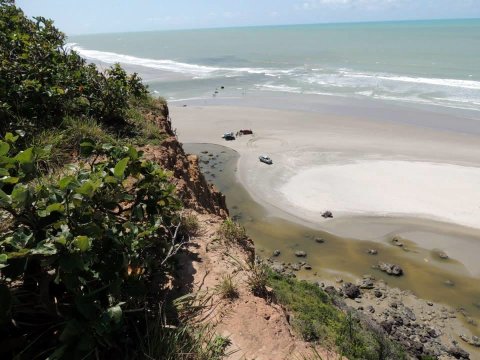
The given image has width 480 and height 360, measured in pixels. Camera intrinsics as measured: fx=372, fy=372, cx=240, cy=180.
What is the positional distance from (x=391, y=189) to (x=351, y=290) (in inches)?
349

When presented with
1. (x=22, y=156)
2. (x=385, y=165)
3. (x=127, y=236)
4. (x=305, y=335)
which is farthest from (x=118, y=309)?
(x=385, y=165)

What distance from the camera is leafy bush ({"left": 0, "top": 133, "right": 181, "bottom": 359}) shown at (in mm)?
2543

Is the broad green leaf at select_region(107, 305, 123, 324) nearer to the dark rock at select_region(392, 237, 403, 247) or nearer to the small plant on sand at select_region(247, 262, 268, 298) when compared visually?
the small plant on sand at select_region(247, 262, 268, 298)

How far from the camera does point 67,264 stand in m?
2.49

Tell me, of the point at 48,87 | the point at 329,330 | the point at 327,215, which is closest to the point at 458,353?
the point at 329,330

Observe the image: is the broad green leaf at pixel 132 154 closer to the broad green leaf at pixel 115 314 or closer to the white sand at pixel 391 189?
the broad green leaf at pixel 115 314

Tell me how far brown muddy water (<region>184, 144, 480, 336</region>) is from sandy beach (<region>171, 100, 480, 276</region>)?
0.60 m

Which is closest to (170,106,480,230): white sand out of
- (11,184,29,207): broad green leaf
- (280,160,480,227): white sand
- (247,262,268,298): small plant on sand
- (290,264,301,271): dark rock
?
(280,160,480,227): white sand

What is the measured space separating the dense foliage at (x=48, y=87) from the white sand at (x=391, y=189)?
11736 millimetres

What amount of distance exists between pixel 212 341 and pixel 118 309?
55.8 inches

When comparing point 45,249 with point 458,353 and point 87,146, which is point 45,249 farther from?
point 458,353

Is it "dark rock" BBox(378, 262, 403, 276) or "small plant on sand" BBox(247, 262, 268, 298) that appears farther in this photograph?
"dark rock" BBox(378, 262, 403, 276)

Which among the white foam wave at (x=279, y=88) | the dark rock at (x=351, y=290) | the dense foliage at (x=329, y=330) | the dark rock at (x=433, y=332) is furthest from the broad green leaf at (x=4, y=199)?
the white foam wave at (x=279, y=88)

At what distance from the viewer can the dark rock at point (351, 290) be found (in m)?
12.4
